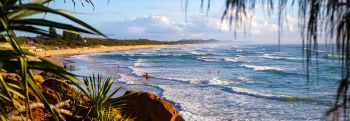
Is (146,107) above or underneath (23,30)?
underneath

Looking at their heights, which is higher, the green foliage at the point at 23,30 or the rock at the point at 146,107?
the green foliage at the point at 23,30

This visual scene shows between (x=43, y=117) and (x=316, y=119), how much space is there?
11.8 m

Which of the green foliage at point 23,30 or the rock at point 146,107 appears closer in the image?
the green foliage at point 23,30

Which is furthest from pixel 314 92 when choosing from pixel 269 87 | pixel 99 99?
pixel 99 99

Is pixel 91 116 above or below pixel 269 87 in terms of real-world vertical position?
above

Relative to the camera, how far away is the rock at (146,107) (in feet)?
26.4

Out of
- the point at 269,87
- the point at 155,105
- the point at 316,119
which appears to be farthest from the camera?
the point at 269,87

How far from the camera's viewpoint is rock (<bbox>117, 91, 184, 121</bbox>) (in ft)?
26.4

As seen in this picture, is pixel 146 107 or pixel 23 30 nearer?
pixel 23 30

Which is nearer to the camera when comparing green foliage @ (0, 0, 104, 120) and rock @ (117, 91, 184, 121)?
green foliage @ (0, 0, 104, 120)

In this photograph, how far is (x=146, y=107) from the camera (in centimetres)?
815

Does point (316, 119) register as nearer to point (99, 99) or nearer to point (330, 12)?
point (99, 99)

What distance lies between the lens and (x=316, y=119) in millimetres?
15617

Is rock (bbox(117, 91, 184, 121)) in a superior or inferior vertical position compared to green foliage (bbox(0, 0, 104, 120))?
inferior
